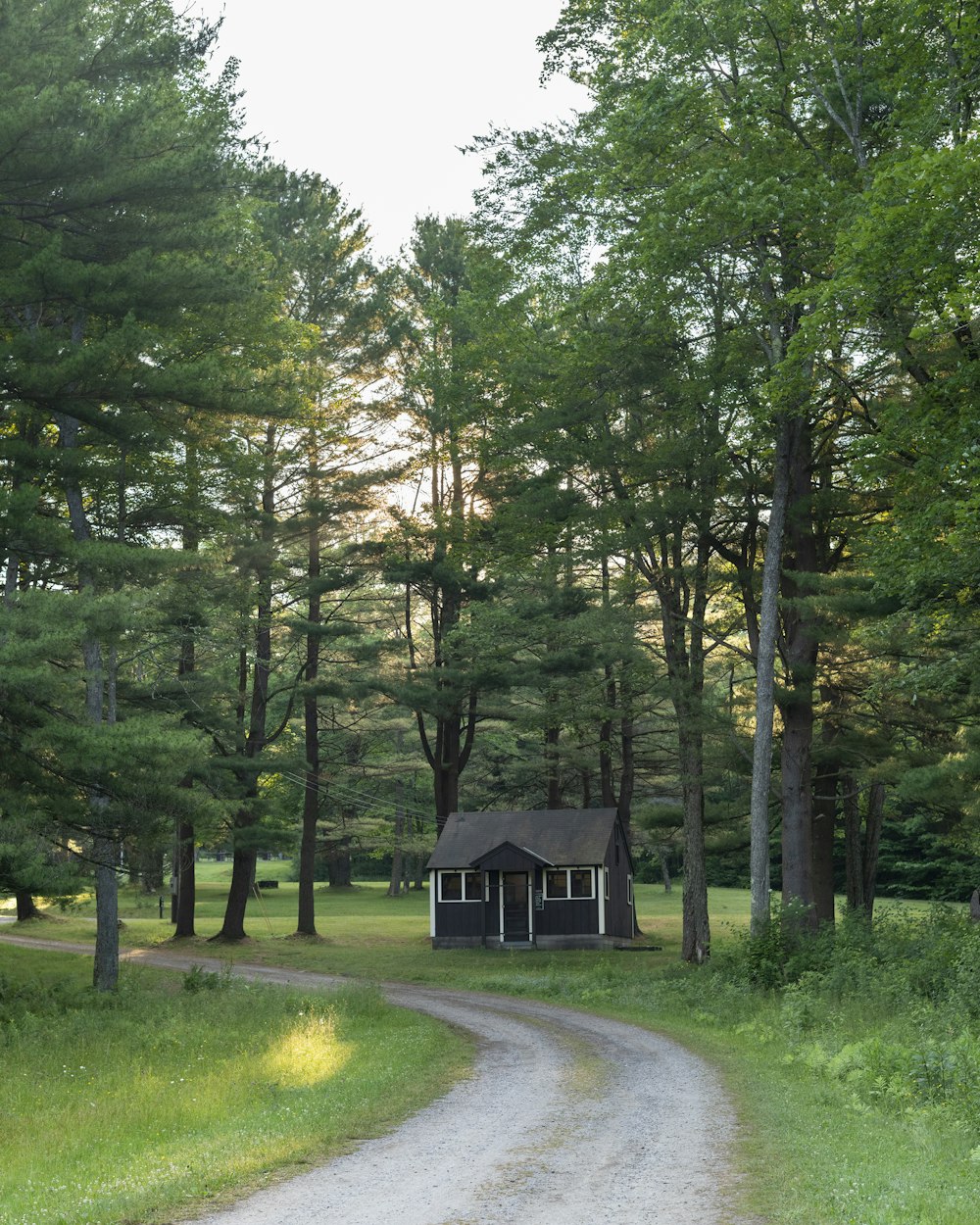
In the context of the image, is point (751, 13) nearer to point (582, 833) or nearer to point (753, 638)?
point (753, 638)

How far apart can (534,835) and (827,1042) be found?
78.0 ft

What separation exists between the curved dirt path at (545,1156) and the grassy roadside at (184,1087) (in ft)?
1.52

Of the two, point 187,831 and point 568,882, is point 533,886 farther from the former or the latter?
point 187,831

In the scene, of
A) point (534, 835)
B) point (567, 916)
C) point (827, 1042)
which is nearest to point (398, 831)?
point (534, 835)

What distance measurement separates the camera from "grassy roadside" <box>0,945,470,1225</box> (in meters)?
7.63

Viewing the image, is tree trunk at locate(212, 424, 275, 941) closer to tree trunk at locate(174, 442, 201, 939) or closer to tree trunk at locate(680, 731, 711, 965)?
tree trunk at locate(174, 442, 201, 939)

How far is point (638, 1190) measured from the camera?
294 inches

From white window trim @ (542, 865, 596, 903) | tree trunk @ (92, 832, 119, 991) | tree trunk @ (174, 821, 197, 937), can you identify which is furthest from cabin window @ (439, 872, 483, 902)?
tree trunk @ (92, 832, 119, 991)

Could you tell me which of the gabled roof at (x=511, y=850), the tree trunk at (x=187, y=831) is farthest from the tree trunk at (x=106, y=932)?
the gabled roof at (x=511, y=850)

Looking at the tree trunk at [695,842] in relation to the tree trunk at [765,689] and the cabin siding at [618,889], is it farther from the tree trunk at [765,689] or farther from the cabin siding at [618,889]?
the cabin siding at [618,889]

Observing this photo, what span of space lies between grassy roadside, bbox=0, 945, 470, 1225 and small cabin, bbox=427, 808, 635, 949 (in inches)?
655

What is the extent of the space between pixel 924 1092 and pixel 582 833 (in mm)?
26506

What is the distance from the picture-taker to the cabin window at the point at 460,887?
3644 centimetres

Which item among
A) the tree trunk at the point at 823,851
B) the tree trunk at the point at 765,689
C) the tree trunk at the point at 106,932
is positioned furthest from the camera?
the tree trunk at the point at 823,851
